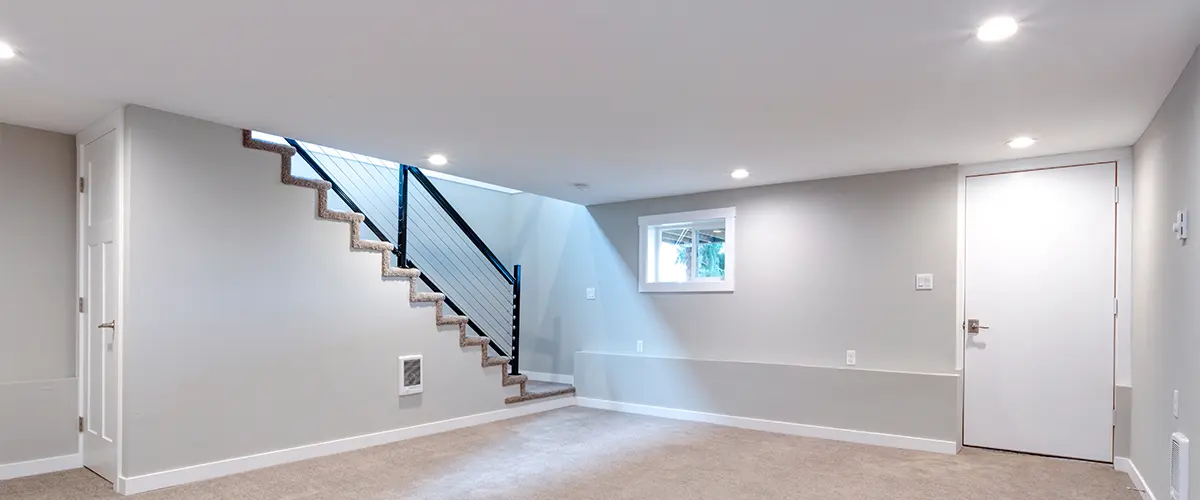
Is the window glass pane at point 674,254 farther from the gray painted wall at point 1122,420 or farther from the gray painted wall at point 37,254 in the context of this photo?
the gray painted wall at point 37,254

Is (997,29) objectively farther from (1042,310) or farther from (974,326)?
(974,326)

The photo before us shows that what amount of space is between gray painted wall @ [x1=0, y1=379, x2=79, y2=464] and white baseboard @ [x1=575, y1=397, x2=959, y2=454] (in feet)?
12.9

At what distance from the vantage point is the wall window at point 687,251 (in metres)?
5.96

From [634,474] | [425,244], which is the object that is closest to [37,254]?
[425,244]

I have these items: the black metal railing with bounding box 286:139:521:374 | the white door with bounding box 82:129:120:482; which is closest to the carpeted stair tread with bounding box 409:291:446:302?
the black metal railing with bounding box 286:139:521:374

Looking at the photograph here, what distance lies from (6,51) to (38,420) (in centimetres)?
229

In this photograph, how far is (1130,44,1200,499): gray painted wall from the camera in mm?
2623

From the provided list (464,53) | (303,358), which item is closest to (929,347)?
(464,53)

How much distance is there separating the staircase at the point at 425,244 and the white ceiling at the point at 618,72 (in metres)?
0.56

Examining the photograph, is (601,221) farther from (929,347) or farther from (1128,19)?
(1128,19)

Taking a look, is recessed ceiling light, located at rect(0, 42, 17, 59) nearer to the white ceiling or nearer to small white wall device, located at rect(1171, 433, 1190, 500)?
the white ceiling

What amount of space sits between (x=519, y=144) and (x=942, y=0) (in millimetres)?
2663

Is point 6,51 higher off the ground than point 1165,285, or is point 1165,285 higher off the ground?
point 6,51

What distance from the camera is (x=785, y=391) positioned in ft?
17.7
